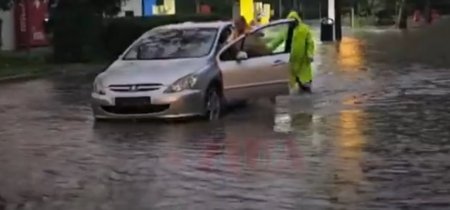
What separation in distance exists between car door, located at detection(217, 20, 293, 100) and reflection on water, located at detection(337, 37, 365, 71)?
9.89 metres

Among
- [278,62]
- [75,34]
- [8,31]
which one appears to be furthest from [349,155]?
[8,31]

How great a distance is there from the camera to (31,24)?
141 ft

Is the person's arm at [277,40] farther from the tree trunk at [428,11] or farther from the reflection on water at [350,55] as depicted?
the tree trunk at [428,11]

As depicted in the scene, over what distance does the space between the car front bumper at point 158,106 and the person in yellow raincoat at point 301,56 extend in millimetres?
→ 4430

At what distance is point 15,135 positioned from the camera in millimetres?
15328

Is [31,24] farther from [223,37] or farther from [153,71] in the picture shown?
[153,71]

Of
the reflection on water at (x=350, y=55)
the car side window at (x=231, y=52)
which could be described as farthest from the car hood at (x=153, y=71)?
the reflection on water at (x=350, y=55)

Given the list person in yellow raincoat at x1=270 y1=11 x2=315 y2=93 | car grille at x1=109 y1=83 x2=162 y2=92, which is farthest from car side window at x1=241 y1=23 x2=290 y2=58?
car grille at x1=109 y1=83 x2=162 y2=92

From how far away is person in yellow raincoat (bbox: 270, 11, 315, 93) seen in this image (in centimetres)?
2064

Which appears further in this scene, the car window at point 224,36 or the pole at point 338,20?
the pole at point 338,20

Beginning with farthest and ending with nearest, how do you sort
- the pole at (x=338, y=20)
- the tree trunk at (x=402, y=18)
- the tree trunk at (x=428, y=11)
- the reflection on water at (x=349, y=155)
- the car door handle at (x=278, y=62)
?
the tree trunk at (x=428, y=11), the tree trunk at (x=402, y=18), the pole at (x=338, y=20), the car door handle at (x=278, y=62), the reflection on water at (x=349, y=155)

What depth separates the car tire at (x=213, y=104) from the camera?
1659cm

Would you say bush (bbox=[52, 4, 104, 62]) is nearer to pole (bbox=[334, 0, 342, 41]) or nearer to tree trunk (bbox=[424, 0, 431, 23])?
pole (bbox=[334, 0, 342, 41])

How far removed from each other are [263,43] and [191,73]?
2.71 meters
